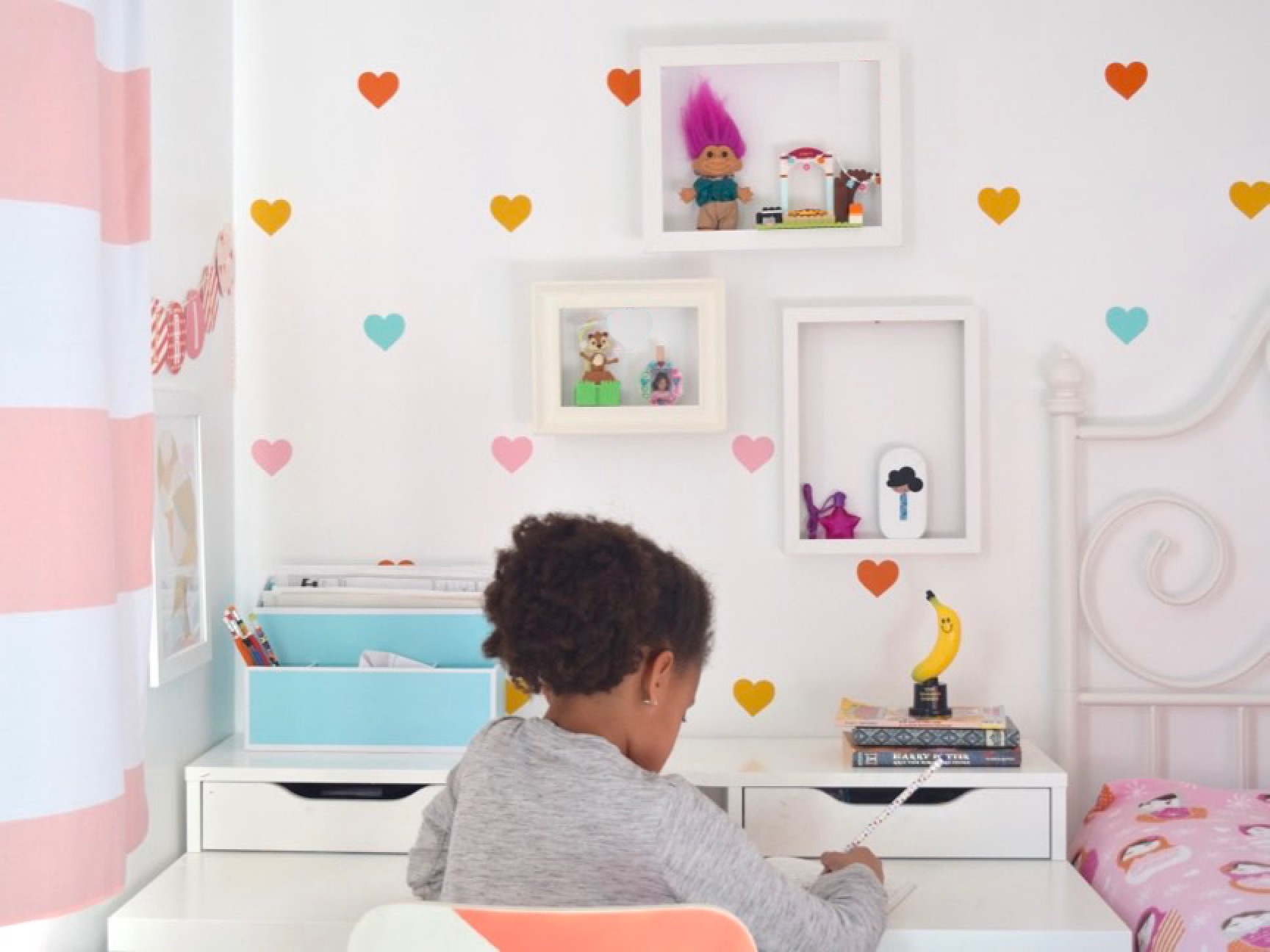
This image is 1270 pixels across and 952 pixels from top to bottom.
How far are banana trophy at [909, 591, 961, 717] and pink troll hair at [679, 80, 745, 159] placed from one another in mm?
787

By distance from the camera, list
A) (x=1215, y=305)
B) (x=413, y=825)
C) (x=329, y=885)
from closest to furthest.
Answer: (x=329, y=885) < (x=413, y=825) < (x=1215, y=305)

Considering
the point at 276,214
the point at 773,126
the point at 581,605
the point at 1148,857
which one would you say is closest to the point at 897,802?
the point at 1148,857

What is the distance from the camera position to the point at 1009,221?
2463 millimetres

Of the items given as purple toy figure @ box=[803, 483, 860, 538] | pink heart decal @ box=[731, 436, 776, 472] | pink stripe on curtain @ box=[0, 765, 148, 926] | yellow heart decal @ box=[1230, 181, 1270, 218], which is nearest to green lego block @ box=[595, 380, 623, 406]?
pink heart decal @ box=[731, 436, 776, 472]

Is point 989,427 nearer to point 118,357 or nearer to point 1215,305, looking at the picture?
point 1215,305

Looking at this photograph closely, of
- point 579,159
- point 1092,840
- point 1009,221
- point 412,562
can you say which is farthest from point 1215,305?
point 412,562

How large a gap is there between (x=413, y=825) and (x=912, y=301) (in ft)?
3.68

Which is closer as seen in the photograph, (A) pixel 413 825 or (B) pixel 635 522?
(A) pixel 413 825

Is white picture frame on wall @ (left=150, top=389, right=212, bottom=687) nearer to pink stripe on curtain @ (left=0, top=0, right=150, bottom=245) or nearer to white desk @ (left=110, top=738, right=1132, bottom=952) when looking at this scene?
white desk @ (left=110, top=738, right=1132, bottom=952)

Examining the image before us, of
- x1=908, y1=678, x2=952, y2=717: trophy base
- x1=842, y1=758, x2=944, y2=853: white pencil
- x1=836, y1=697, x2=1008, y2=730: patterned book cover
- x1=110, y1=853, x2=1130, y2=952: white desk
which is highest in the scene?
x1=908, y1=678, x2=952, y2=717: trophy base

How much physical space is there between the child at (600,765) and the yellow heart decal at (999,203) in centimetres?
111

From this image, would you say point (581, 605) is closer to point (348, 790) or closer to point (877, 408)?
point (348, 790)

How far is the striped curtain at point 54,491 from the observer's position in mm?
1345

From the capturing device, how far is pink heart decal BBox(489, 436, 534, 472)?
8.26 feet
